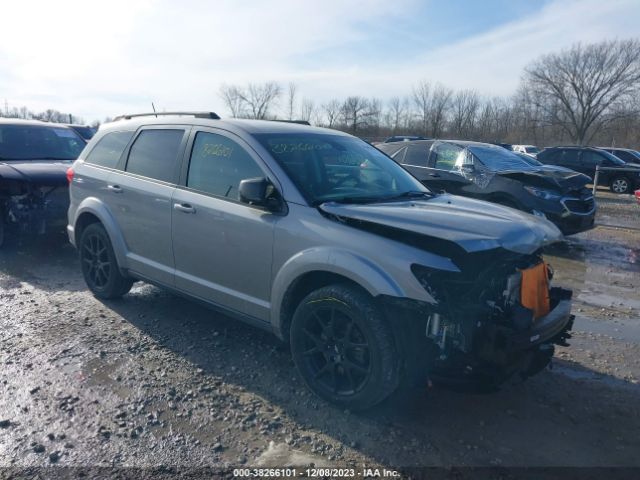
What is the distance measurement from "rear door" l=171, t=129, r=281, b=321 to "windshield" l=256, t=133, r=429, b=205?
25 centimetres

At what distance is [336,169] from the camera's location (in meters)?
4.03

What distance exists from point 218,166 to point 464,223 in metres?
2.01

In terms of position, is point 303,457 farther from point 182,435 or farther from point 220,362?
point 220,362

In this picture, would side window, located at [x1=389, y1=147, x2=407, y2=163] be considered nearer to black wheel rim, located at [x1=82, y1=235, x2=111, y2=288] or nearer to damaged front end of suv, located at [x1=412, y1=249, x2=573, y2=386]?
black wheel rim, located at [x1=82, y1=235, x2=111, y2=288]

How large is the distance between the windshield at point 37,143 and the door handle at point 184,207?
4.95 m

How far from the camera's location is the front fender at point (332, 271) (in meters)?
2.98

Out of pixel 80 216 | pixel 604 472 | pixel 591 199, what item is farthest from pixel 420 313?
pixel 591 199

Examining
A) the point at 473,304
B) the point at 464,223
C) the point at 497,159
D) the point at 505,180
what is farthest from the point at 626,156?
the point at 473,304

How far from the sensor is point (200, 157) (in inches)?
166

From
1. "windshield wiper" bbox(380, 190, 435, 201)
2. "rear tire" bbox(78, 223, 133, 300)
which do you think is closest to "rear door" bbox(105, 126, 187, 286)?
"rear tire" bbox(78, 223, 133, 300)

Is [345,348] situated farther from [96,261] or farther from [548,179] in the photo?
[548,179]

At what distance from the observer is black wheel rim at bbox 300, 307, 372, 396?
320 centimetres

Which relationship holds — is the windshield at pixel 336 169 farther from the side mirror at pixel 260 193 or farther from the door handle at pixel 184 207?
the door handle at pixel 184 207

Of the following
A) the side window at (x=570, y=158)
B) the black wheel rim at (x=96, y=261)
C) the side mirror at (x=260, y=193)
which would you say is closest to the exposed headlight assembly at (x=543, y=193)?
the side mirror at (x=260, y=193)
